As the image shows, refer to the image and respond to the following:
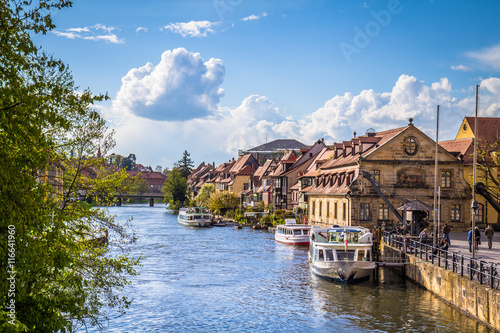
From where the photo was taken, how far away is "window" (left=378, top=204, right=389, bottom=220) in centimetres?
5284

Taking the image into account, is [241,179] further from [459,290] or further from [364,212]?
[459,290]

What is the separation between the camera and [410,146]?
173 feet

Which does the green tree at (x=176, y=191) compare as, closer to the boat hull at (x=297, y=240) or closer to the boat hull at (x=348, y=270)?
the boat hull at (x=297, y=240)

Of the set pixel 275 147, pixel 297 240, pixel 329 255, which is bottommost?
pixel 297 240

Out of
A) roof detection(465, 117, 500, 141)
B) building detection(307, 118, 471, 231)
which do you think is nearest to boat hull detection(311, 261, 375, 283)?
building detection(307, 118, 471, 231)

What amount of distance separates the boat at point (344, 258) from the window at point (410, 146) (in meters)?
18.3

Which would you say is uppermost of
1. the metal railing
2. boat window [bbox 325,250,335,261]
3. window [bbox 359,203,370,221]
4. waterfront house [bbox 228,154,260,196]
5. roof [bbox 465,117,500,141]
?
roof [bbox 465,117,500,141]

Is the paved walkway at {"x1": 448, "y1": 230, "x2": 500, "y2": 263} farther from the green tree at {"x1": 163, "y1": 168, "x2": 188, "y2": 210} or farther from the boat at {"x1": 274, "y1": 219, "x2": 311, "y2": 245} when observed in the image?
the green tree at {"x1": 163, "y1": 168, "x2": 188, "y2": 210}

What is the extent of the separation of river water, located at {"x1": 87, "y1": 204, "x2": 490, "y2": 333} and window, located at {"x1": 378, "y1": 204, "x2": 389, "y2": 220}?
13499mm

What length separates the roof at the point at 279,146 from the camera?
576 ft

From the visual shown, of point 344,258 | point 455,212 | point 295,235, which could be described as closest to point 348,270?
point 344,258

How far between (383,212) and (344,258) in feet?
65.2

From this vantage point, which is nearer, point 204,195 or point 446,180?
point 446,180

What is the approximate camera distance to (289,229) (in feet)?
191
